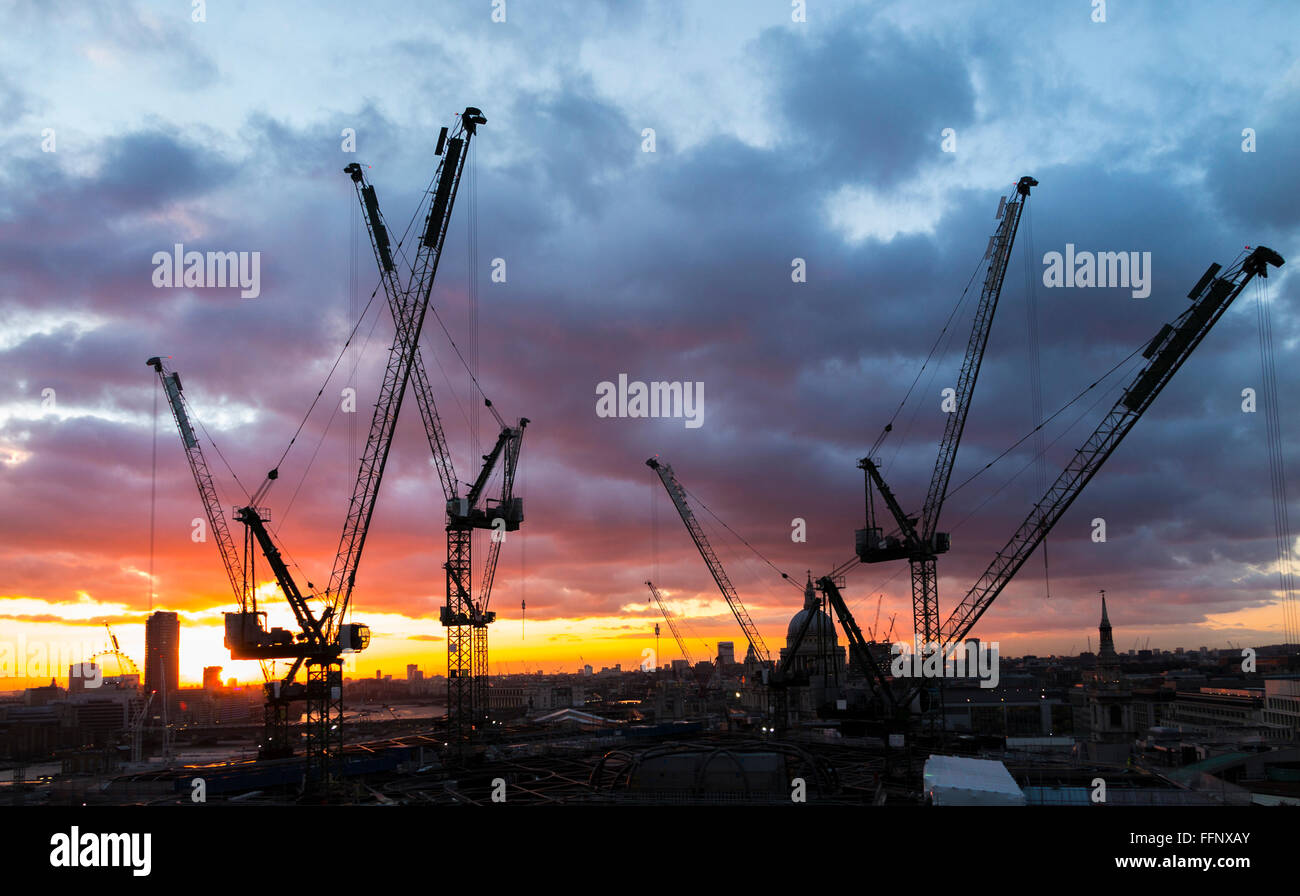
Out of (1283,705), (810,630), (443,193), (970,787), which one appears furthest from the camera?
(810,630)

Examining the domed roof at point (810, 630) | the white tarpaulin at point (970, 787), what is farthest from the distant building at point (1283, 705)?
the white tarpaulin at point (970, 787)

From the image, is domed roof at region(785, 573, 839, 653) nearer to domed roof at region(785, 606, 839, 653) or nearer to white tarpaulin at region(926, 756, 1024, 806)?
domed roof at region(785, 606, 839, 653)

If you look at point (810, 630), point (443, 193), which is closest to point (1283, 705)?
point (810, 630)

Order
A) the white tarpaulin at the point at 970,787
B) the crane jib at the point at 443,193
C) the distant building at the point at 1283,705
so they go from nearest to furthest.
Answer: the white tarpaulin at the point at 970,787, the crane jib at the point at 443,193, the distant building at the point at 1283,705

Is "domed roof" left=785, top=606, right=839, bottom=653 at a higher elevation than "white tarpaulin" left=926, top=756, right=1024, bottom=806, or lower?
lower

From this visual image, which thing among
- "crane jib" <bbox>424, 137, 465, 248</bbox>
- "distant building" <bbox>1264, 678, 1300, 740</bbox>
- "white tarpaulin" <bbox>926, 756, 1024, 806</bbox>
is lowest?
"distant building" <bbox>1264, 678, 1300, 740</bbox>

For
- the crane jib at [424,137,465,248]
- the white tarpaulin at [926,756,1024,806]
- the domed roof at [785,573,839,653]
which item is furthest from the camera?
the domed roof at [785,573,839,653]

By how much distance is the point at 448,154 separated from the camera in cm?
7675

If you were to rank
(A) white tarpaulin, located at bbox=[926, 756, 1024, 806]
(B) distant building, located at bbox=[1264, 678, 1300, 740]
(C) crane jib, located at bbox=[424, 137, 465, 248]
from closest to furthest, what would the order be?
(A) white tarpaulin, located at bbox=[926, 756, 1024, 806], (C) crane jib, located at bbox=[424, 137, 465, 248], (B) distant building, located at bbox=[1264, 678, 1300, 740]

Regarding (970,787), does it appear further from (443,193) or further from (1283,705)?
(1283,705)

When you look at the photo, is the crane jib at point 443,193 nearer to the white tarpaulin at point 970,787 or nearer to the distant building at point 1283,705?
the white tarpaulin at point 970,787

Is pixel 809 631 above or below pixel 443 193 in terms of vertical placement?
below

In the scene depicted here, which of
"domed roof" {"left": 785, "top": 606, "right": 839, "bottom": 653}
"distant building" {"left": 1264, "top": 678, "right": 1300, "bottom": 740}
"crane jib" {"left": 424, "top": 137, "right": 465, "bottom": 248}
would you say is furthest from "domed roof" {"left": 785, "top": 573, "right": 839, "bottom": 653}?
"crane jib" {"left": 424, "top": 137, "right": 465, "bottom": 248}

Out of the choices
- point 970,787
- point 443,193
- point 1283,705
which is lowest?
point 1283,705
